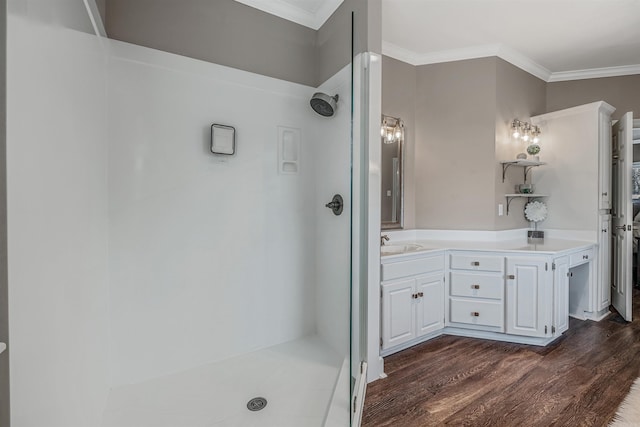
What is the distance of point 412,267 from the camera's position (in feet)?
7.56

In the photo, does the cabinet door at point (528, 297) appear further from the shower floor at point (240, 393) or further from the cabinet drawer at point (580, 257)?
the shower floor at point (240, 393)

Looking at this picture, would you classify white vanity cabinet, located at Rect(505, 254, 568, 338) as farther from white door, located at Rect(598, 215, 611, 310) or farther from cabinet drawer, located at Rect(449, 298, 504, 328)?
white door, located at Rect(598, 215, 611, 310)

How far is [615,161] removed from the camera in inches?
122

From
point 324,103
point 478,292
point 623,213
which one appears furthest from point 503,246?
point 324,103

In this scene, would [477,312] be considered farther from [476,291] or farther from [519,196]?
[519,196]

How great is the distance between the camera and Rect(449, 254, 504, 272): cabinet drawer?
8.06 ft

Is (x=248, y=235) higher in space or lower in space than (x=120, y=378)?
higher

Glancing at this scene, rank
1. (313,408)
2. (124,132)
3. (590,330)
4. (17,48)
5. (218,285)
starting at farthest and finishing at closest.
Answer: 1. (590,330)
2. (218,285)
3. (124,132)
4. (313,408)
5. (17,48)

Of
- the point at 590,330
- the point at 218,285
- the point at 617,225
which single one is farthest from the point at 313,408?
the point at 617,225

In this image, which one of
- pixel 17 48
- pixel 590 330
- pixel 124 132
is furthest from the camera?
pixel 590 330

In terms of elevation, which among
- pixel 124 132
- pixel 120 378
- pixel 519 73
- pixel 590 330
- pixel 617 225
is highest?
pixel 519 73

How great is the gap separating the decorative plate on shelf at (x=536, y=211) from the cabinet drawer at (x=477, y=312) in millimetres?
1240

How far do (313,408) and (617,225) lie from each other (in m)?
3.41

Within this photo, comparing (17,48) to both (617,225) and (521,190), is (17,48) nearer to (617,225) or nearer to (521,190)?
(521,190)
